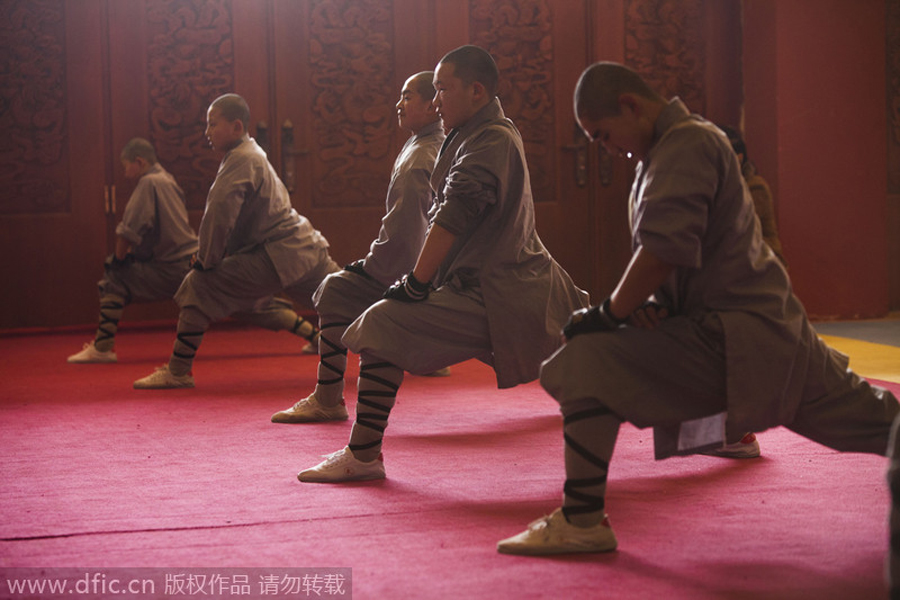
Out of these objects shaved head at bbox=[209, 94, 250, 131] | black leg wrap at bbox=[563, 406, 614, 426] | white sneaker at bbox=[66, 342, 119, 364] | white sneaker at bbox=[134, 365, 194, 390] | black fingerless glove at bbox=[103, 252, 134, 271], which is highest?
shaved head at bbox=[209, 94, 250, 131]

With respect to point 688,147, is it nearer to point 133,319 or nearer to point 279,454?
point 279,454

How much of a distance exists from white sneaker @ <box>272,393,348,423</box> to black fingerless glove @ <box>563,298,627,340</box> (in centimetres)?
181

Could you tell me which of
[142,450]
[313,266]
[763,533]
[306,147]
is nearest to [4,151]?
[306,147]

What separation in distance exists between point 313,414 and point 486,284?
1.16 metres

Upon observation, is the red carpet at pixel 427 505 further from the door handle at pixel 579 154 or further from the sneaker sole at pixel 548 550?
the door handle at pixel 579 154

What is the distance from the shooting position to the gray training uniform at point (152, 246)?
575 centimetres

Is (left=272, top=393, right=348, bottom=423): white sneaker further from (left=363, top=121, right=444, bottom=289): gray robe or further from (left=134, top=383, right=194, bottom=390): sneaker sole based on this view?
(left=134, top=383, right=194, bottom=390): sneaker sole

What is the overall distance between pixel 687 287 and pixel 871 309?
559 cm

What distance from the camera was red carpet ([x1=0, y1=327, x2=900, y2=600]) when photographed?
1993mm

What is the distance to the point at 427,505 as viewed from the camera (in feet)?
8.45

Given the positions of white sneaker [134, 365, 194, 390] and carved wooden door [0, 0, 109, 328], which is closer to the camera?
white sneaker [134, 365, 194, 390]

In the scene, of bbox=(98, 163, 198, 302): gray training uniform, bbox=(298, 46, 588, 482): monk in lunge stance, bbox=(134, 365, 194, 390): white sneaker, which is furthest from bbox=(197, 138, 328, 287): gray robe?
bbox=(298, 46, 588, 482): monk in lunge stance

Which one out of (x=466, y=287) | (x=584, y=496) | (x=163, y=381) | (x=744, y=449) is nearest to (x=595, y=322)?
(x=584, y=496)

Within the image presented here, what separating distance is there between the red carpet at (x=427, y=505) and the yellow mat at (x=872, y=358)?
1.57 metres
